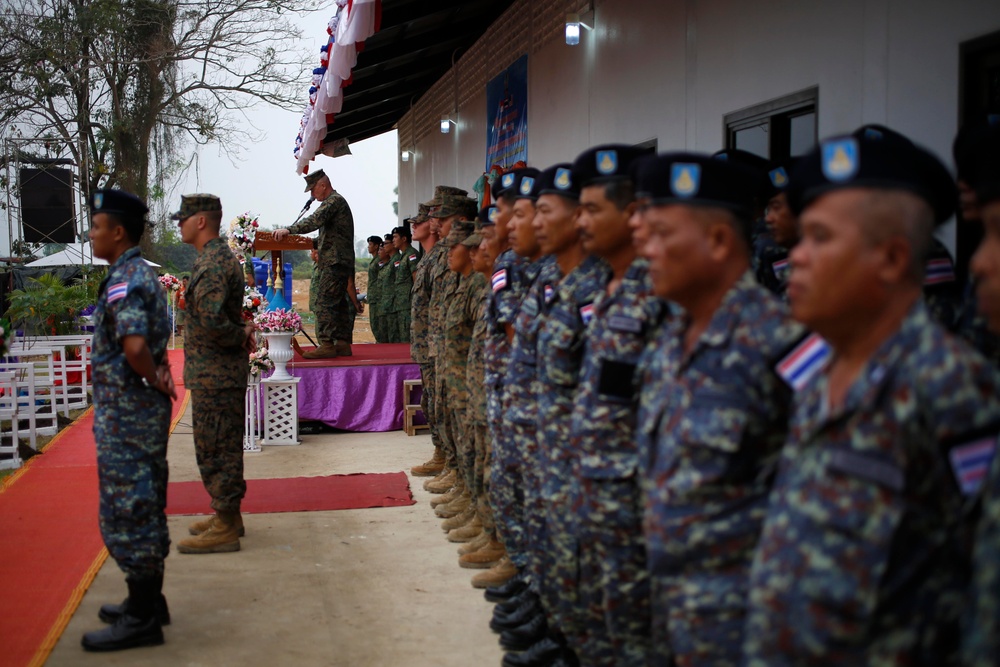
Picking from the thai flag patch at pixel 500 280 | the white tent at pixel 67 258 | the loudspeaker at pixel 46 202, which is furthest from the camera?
the white tent at pixel 67 258

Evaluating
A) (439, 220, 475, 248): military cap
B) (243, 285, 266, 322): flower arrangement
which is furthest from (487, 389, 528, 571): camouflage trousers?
(243, 285, 266, 322): flower arrangement

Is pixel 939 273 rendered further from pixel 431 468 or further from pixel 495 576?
pixel 431 468

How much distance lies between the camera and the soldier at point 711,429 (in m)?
1.85

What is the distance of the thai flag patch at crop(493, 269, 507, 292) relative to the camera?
413 cm

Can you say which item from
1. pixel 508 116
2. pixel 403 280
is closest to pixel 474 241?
pixel 508 116

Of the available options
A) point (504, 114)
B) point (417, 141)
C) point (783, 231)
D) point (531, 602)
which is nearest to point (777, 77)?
point (783, 231)

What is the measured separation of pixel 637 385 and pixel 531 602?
173cm

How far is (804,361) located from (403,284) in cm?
1108

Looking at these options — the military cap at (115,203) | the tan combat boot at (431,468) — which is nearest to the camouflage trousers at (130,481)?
the military cap at (115,203)

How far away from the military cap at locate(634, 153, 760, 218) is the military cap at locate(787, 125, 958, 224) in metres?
0.30

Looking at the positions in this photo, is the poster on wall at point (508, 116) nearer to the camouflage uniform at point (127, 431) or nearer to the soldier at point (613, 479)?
the camouflage uniform at point (127, 431)

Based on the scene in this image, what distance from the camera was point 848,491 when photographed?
1.50 metres

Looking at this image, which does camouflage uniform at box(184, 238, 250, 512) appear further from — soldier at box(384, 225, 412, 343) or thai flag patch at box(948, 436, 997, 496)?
soldier at box(384, 225, 412, 343)

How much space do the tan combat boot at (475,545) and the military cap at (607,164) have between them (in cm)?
261
